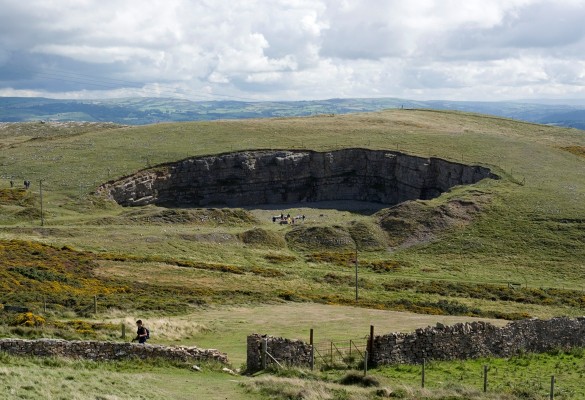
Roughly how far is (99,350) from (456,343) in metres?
14.8

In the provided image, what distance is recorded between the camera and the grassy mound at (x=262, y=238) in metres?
83.4

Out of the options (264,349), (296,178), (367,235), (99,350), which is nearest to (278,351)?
(264,349)

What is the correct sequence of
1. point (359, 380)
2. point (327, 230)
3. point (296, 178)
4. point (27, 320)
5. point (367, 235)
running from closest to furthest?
point (359, 380) < point (27, 320) < point (367, 235) < point (327, 230) < point (296, 178)

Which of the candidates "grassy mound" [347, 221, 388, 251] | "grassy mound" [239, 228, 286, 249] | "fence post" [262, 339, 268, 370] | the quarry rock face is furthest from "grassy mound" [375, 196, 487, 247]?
"fence post" [262, 339, 268, 370]

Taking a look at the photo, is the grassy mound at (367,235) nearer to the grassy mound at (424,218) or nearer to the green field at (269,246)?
the green field at (269,246)

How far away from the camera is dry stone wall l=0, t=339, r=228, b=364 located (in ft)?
89.0

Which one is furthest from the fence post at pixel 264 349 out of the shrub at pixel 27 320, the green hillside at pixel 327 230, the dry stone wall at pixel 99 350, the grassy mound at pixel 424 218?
the grassy mound at pixel 424 218

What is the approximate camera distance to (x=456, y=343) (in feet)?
104

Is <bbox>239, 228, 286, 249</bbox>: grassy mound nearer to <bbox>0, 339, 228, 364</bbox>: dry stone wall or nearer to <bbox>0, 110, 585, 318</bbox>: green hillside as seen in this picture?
<bbox>0, 110, 585, 318</bbox>: green hillside

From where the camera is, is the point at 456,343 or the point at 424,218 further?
the point at 424,218

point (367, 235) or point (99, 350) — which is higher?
point (99, 350)

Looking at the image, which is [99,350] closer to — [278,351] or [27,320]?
[278,351]

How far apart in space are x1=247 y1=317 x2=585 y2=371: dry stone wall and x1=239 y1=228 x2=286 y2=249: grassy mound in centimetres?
5081

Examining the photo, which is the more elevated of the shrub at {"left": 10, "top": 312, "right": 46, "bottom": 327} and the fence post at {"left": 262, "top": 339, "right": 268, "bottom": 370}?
the fence post at {"left": 262, "top": 339, "right": 268, "bottom": 370}
